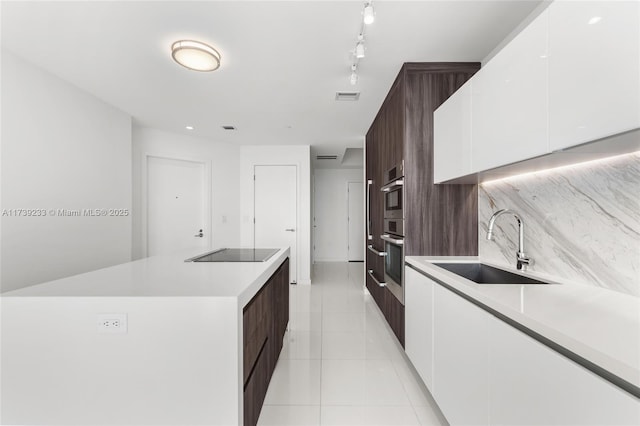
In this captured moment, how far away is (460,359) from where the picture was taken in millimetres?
1316

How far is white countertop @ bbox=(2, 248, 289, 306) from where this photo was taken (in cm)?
112

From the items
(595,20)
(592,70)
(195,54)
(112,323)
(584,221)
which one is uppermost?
(195,54)

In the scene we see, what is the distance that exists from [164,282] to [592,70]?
182cm

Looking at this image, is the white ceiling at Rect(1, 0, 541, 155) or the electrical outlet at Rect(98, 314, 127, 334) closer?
the electrical outlet at Rect(98, 314, 127, 334)

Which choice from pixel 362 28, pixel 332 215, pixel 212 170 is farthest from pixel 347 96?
pixel 332 215

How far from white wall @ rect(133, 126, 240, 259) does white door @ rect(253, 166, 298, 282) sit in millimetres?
391

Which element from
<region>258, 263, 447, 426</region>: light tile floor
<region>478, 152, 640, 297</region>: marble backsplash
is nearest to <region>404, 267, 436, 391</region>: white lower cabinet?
<region>258, 263, 447, 426</region>: light tile floor

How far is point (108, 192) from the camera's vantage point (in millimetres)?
3283

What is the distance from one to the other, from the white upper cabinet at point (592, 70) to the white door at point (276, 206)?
4.24 m

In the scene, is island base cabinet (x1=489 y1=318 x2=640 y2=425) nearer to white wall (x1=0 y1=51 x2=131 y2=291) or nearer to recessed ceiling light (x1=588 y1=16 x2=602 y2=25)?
recessed ceiling light (x1=588 y1=16 x2=602 y2=25)

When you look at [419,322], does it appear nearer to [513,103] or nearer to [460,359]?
[460,359]

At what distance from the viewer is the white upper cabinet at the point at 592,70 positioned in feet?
2.63

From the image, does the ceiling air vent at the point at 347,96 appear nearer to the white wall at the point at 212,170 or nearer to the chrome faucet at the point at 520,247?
the chrome faucet at the point at 520,247

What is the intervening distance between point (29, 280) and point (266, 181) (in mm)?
3283
